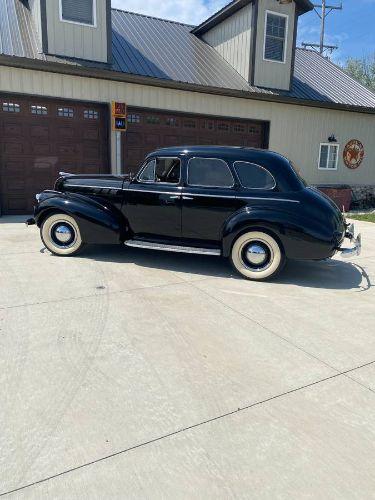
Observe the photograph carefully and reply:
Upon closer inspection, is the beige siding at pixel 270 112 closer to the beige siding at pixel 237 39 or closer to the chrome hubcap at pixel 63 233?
the beige siding at pixel 237 39

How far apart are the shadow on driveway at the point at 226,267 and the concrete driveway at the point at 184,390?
0.30 meters

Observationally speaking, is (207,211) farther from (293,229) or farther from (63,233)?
(63,233)

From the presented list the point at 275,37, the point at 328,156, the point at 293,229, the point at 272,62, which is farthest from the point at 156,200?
the point at 328,156

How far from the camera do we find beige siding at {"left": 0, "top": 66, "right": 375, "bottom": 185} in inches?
377

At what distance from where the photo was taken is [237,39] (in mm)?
13078

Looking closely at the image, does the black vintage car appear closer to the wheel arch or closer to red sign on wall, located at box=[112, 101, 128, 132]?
the wheel arch

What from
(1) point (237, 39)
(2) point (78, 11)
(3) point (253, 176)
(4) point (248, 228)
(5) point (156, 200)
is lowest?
(4) point (248, 228)

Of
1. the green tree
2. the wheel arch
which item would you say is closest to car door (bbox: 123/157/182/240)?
the wheel arch

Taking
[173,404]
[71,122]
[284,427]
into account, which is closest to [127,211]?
[173,404]

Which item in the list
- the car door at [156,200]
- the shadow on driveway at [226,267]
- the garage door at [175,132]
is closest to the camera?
the shadow on driveway at [226,267]

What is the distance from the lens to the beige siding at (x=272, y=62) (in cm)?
1242

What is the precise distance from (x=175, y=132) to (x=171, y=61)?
246cm

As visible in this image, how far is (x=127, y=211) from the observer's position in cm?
609

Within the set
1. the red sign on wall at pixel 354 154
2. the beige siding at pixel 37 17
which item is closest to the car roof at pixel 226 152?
the beige siding at pixel 37 17
